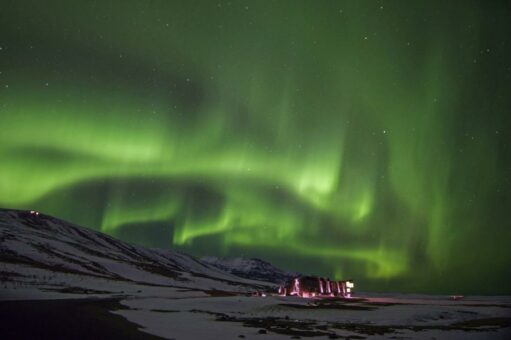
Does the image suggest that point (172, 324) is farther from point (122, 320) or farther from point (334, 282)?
point (334, 282)

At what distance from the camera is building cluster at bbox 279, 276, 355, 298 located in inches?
3607

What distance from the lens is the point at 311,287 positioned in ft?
305

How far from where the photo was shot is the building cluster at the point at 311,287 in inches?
3607

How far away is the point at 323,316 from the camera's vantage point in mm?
38844

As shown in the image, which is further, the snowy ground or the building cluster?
the building cluster

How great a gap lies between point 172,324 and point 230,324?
4.04 meters

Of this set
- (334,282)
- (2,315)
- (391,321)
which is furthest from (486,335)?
(334,282)

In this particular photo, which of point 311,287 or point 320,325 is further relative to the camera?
point 311,287

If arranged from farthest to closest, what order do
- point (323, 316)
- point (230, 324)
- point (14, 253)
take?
1. point (14, 253)
2. point (323, 316)
3. point (230, 324)

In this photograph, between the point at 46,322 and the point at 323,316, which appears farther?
the point at 323,316

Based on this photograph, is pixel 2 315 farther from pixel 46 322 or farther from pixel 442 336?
pixel 442 336

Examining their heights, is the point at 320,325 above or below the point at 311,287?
below

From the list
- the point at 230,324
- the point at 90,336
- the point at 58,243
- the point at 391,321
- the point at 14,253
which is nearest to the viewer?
the point at 90,336

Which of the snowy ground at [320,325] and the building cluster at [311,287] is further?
the building cluster at [311,287]
